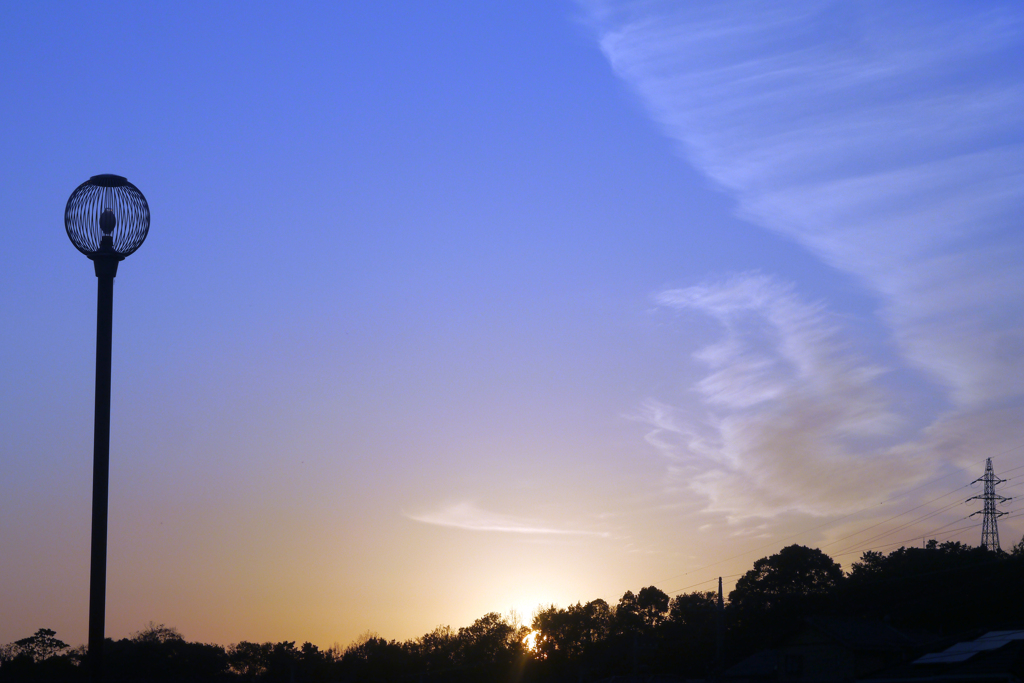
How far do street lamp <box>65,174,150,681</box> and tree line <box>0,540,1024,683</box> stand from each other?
34931mm

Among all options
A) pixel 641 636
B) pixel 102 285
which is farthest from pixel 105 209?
pixel 641 636

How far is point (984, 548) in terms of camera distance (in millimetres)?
62812

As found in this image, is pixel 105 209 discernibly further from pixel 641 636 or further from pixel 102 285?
pixel 641 636

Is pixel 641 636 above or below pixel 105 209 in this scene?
below

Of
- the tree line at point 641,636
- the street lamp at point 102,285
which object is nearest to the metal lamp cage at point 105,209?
the street lamp at point 102,285

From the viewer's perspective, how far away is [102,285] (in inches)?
392

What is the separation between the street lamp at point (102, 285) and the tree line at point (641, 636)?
34.9 metres

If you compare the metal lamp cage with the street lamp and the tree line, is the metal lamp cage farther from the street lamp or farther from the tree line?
the tree line

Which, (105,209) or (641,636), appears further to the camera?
(641,636)

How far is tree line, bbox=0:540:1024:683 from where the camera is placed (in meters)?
49.3

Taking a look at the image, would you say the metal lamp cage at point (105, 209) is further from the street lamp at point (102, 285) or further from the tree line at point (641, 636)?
the tree line at point (641, 636)

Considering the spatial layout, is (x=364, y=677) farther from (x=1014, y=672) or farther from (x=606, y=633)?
(x=1014, y=672)

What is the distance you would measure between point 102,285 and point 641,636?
206 feet

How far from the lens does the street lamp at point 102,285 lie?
9.05 meters
